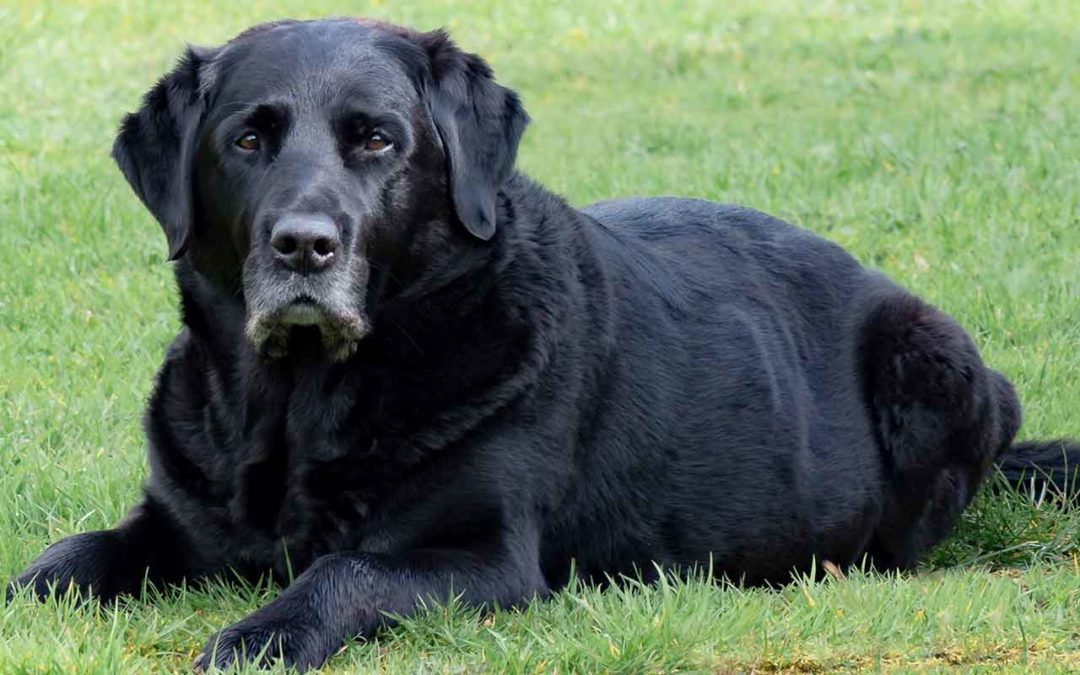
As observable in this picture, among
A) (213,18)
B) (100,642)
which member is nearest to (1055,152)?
(100,642)

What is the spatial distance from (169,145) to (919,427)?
264 cm

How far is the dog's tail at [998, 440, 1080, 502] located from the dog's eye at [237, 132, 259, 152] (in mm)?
2953

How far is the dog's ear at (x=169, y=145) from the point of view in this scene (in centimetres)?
462

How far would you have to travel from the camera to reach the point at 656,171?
992cm

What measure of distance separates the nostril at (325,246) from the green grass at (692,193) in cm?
93

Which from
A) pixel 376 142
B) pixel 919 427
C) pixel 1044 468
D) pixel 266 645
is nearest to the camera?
pixel 266 645

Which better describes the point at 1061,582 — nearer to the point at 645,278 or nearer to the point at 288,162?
the point at 645,278

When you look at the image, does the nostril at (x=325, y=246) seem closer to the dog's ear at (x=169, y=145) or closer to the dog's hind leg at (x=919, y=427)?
the dog's ear at (x=169, y=145)

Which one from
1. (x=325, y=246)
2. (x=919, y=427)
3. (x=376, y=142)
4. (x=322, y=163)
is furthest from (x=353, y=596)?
(x=919, y=427)

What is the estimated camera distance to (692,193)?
9156 mm

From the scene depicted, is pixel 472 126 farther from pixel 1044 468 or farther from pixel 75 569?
pixel 1044 468

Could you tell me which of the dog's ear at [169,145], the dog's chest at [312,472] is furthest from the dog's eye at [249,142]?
the dog's chest at [312,472]

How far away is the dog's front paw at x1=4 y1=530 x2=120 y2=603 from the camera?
14.5 feet

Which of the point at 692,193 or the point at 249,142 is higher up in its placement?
the point at 249,142
